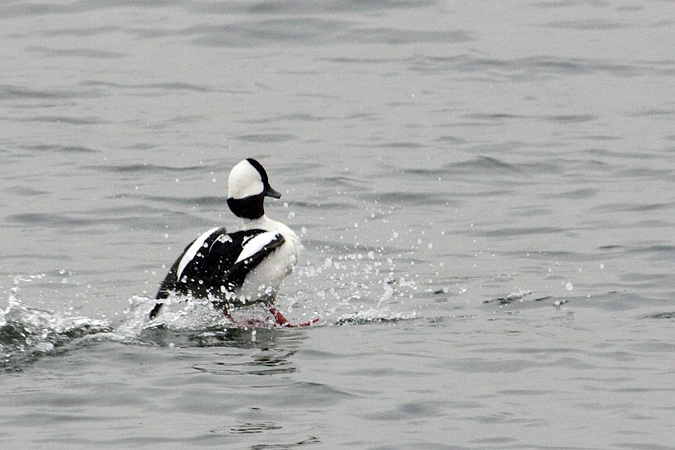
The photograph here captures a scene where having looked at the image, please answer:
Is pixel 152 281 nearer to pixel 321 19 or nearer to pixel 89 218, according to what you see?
pixel 89 218

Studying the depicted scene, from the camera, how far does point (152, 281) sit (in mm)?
9062

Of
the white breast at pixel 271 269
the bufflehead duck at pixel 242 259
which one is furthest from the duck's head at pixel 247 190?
the white breast at pixel 271 269

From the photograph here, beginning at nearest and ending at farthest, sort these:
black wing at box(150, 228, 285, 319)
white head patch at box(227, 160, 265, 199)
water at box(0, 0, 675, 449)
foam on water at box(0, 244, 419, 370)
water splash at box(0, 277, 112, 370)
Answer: water at box(0, 0, 675, 449) < water splash at box(0, 277, 112, 370) < foam on water at box(0, 244, 419, 370) < black wing at box(150, 228, 285, 319) < white head patch at box(227, 160, 265, 199)

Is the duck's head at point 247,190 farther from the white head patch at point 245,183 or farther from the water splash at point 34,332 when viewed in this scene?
the water splash at point 34,332

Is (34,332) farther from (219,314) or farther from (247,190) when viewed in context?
(247,190)

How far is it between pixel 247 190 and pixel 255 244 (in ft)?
1.47

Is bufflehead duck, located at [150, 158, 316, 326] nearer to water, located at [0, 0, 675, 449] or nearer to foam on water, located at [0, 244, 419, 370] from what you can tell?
foam on water, located at [0, 244, 419, 370]

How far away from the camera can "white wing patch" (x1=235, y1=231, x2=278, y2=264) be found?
25.7 feet

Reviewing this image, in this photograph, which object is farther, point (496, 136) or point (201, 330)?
point (496, 136)

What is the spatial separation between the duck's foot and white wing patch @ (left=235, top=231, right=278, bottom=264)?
0.51m

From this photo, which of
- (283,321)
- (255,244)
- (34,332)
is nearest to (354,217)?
(283,321)

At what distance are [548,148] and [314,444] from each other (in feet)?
27.0

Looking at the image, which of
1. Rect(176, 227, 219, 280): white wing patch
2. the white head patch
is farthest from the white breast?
Rect(176, 227, 219, 280): white wing patch

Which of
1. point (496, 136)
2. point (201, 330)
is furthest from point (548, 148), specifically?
point (201, 330)
